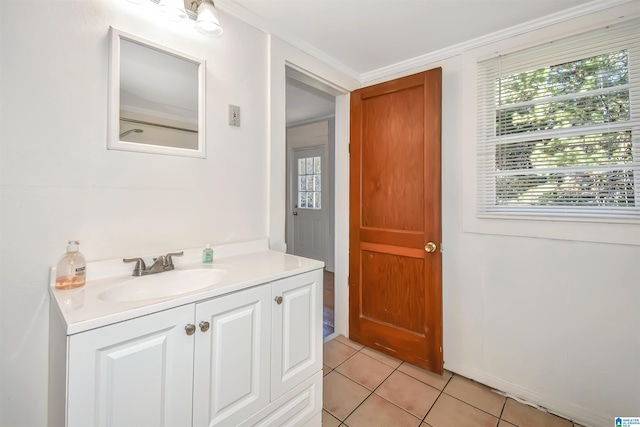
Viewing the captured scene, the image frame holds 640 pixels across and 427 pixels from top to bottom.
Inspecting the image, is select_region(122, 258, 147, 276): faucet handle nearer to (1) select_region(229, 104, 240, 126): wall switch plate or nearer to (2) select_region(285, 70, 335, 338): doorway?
(1) select_region(229, 104, 240, 126): wall switch plate

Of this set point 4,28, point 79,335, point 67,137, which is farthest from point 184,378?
point 4,28

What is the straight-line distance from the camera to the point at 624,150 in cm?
144

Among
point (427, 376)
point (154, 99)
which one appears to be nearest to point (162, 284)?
point (154, 99)

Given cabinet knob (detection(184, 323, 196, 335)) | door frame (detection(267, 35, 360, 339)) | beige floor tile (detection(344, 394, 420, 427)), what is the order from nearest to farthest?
cabinet knob (detection(184, 323, 196, 335)), beige floor tile (detection(344, 394, 420, 427)), door frame (detection(267, 35, 360, 339))

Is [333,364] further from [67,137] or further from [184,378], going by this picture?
[67,137]

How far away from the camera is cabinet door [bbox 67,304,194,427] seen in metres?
0.73

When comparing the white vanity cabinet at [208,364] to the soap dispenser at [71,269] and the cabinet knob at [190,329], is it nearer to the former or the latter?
the cabinet knob at [190,329]

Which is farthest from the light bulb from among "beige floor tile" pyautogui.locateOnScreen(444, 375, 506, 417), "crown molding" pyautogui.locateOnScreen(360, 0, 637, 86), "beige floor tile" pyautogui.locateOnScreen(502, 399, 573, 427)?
"beige floor tile" pyautogui.locateOnScreen(502, 399, 573, 427)

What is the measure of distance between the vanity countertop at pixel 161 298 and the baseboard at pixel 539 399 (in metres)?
1.46

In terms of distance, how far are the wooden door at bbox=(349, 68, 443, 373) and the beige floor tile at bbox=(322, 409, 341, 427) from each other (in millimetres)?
769

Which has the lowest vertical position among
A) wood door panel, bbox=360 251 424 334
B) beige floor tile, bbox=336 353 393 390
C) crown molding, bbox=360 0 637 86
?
beige floor tile, bbox=336 353 393 390

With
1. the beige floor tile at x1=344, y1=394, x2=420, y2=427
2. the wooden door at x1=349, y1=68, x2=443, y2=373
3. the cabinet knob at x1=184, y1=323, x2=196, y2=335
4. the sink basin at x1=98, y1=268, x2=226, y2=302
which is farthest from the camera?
the wooden door at x1=349, y1=68, x2=443, y2=373

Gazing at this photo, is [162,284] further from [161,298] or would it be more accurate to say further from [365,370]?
[365,370]

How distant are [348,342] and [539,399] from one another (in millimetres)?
1309
